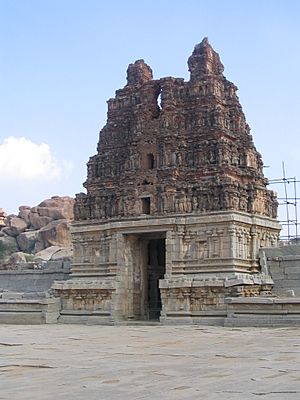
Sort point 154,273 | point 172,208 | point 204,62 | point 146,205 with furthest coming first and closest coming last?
point 154,273
point 204,62
point 146,205
point 172,208

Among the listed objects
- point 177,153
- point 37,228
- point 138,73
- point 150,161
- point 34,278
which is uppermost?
point 138,73

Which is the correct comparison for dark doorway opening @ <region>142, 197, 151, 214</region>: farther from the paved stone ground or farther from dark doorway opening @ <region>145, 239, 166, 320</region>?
the paved stone ground

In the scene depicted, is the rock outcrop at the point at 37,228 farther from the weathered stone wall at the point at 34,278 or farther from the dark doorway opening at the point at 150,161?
the dark doorway opening at the point at 150,161

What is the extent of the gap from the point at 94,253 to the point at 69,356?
59.0 ft

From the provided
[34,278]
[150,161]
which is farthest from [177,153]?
[34,278]

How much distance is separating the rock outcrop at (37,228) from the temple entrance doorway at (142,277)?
2816 cm

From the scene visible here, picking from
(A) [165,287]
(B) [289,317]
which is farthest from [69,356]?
(A) [165,287]

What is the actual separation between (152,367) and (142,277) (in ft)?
65.3

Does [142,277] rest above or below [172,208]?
below

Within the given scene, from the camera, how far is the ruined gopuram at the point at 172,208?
95.8ft

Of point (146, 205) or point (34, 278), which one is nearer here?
point (146, 205)

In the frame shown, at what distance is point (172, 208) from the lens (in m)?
30.7

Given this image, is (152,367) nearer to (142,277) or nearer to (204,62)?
(142,277)

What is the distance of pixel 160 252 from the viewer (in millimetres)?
35500
